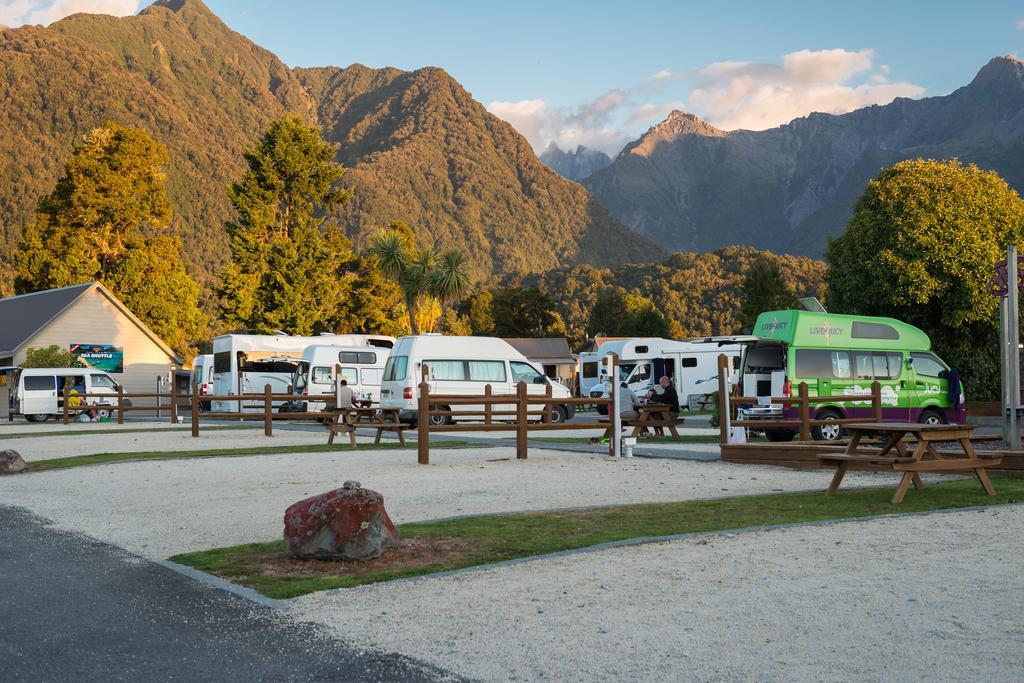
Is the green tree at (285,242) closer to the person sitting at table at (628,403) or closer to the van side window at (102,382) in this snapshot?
the van side window at (102,382)

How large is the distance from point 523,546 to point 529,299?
82614 millimetres

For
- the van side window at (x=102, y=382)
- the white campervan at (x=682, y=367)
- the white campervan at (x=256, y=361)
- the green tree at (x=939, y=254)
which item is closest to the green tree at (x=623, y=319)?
the white campervan at (x=682, y=367)

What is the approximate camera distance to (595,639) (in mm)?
5145

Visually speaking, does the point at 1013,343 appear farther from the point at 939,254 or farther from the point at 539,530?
the point at 939,254

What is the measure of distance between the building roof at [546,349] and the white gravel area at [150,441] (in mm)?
53830

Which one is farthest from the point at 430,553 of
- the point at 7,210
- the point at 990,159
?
the point at 990,159

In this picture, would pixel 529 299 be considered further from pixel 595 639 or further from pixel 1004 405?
pixel 595 639

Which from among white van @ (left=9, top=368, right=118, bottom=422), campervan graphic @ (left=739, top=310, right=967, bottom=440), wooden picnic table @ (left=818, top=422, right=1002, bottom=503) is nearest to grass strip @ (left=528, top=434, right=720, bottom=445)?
campervan graphic @ (left=739, top=310, right=967, bottom=440)

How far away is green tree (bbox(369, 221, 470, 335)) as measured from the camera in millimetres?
49281

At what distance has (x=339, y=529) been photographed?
281 inches

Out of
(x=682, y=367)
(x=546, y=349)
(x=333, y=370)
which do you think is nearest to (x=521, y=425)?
(x=333, y=370)

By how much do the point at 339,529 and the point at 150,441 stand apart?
16.9 metres

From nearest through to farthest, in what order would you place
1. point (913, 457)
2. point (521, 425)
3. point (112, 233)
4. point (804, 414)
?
point (913, 457), point (521, 425), point (804, 414), point (112, 233)

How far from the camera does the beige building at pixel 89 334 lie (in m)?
48.2
